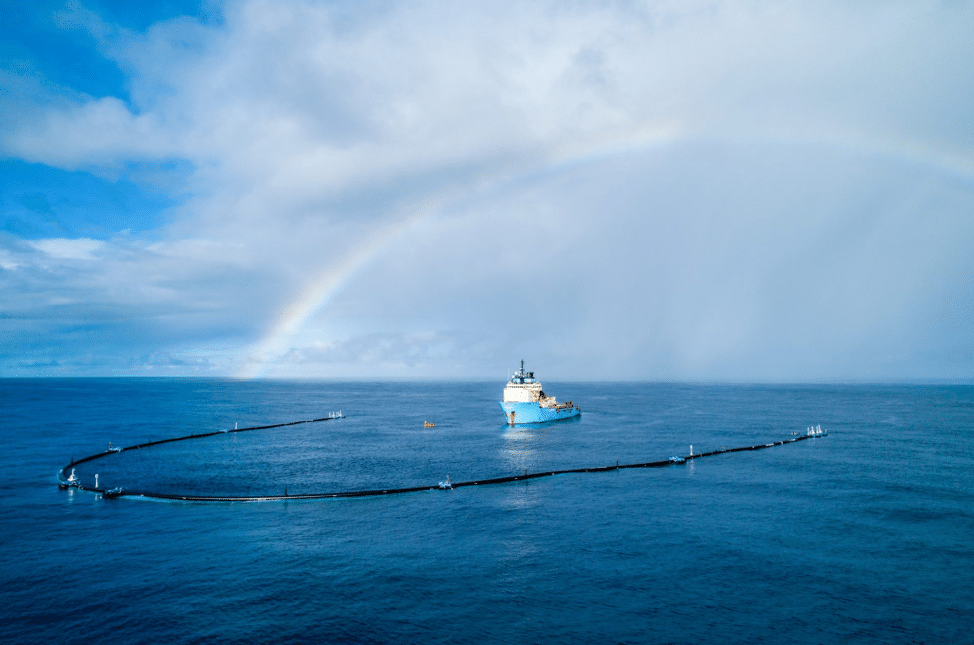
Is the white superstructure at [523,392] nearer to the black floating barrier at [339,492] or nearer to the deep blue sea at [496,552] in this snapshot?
the deep blue sea at [496,552]

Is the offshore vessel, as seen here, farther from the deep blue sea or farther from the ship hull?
the deep blue sea

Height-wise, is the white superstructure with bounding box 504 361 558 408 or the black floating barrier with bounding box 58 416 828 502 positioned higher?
the white superstructure with bounding box 504 361 558 408

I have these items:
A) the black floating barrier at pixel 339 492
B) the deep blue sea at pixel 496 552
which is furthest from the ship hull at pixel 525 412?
the black floating barrier at pixel 339 492

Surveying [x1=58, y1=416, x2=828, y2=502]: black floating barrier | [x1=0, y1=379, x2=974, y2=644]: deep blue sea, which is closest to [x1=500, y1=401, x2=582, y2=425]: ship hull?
[x1=0, y1=379, x2=974, y2=644]: deep blue sea

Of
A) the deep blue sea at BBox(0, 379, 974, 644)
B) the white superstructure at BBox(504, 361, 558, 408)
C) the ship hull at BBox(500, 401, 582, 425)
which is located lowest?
the deep blue sea at BBox(0, 379, 974, 644)

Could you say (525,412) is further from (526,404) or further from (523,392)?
(523,392)

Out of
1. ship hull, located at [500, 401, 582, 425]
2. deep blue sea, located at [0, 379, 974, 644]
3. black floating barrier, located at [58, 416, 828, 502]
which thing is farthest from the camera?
ship hull, located at [500, 401, 582, 425]
